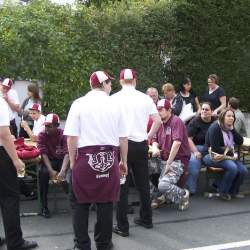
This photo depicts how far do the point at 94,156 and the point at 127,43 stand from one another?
7168mm

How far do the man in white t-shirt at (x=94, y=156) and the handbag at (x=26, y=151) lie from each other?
1.85 meters

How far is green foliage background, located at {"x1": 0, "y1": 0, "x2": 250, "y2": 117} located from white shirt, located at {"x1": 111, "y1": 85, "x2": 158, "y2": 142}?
4.59 metres

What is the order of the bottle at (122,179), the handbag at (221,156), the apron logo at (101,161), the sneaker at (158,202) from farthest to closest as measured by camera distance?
the handbag at (221,156), the sneaker at (158,202), the bottle at (122,179), the apron logo at (101,161)

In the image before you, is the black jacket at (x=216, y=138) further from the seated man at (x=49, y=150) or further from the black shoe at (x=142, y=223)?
the seated man at (x=49, y=150)

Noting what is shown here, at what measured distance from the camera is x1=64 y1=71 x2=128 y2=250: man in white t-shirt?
5074mm

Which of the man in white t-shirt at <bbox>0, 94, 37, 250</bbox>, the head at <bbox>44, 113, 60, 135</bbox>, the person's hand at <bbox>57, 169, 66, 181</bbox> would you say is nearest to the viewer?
the man in white t-shirt at <bbox>0, 94, 37, 250</bbox>

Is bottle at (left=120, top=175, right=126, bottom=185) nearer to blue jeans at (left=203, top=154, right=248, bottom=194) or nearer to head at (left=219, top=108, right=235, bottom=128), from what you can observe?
blue jeans at (left=203, top=154, right=248, bottom=194)

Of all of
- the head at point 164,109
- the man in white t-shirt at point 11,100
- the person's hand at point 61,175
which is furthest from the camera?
the man in white t-shirt at point 11,100

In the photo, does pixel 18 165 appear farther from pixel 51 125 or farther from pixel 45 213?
pixel 45 213

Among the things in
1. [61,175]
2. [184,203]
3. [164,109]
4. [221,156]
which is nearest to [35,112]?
[61,175]

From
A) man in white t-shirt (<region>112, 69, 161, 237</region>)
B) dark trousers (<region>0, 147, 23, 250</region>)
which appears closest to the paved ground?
man in white t-shirt (<region>112, 69, 161, 237</region>)

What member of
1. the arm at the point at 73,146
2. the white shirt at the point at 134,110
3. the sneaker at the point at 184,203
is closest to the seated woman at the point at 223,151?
the sneaker at the point at 184,203

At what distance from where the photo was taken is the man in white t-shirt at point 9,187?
5180 millimetres

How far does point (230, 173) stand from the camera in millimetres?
8055
